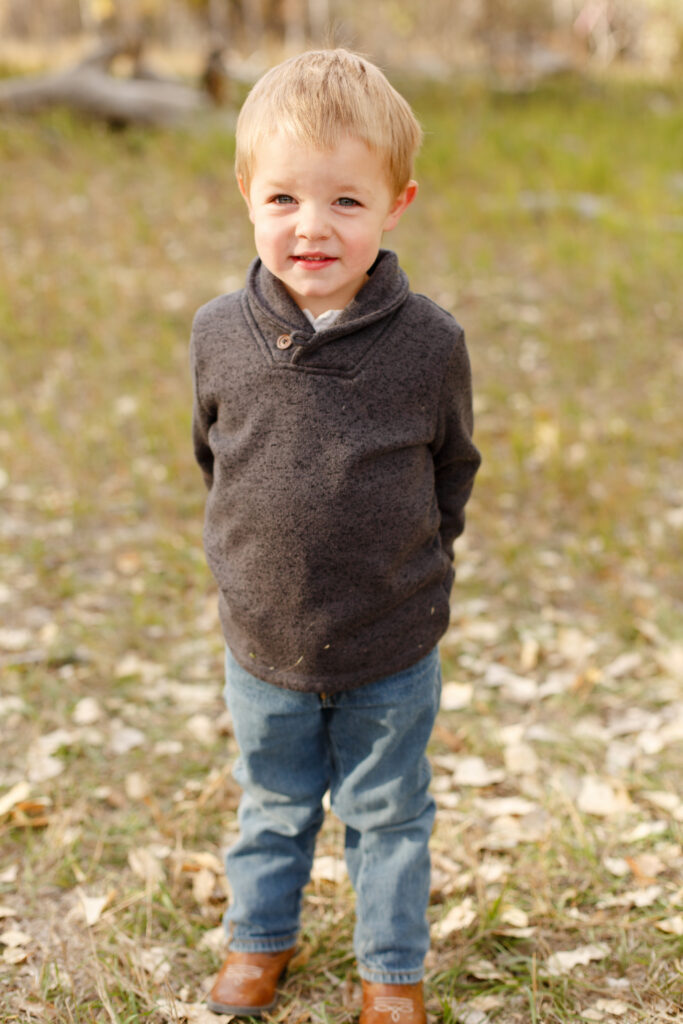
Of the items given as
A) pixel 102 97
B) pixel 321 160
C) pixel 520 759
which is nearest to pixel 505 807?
pixel 520 759

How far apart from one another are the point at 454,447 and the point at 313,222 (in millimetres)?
539

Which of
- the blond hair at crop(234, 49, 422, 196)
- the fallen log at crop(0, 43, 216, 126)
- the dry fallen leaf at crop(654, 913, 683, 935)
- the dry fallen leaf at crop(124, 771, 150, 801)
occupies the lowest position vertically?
the dry fallen leaf at crop(654, 913, 683, 935)

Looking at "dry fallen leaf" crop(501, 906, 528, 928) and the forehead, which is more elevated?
the forehead

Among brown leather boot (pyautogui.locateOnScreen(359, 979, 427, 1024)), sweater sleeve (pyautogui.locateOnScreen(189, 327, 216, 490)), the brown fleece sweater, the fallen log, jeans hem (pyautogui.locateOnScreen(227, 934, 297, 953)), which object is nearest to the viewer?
the brown fleece sweater

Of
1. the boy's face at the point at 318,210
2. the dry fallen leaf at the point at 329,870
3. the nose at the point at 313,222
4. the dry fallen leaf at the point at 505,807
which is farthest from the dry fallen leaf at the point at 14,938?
the nose at the point at 313,222

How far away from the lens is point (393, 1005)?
6.51ft

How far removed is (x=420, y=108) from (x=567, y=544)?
7.70 metres

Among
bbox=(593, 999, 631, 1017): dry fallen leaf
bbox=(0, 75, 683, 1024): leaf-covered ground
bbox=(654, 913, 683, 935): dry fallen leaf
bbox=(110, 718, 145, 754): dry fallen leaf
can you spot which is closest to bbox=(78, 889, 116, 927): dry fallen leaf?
bbox=(0, 75, 683, 1024): leaf-covered ground

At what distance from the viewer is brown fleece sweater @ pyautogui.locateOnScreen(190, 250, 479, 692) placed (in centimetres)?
169

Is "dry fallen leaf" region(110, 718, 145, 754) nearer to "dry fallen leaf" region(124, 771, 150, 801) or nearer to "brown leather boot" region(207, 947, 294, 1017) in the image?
"dry fallen leaf" region(124, 771, 150, 801)

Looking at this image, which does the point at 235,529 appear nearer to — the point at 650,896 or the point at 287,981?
the point at 287,981

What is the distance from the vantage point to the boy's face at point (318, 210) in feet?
5.19

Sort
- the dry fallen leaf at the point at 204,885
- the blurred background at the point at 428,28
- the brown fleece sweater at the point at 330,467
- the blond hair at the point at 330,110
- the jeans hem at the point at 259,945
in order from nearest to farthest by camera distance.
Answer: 1. the blond hair at the point at 330,110
2. the brown fleece sweater at the point at 330,467
3. the jeans hem at the point at 259,945
4. the dry fallen leaf at the point at 204,885
5. the blurred background at the point at 428,28

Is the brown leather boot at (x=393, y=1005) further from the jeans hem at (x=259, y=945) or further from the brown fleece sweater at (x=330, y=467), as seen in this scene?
the brown fleece sweater at (x=330, y=467)
